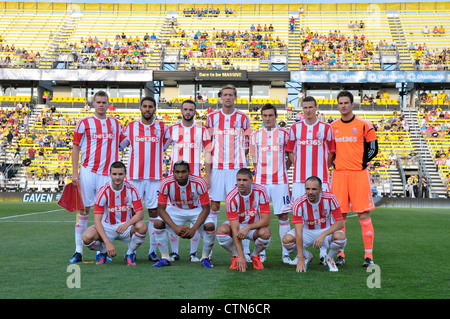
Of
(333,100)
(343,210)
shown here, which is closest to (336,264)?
(343,210)

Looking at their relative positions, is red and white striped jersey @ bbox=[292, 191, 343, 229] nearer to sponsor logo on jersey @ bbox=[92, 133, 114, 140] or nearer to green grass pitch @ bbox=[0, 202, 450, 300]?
green grass pitch @ bbox=[0, 202, 450, 300]

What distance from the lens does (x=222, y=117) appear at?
691 centimetres

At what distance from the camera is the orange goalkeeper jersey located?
6305 millimetres

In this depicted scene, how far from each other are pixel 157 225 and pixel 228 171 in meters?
1.27

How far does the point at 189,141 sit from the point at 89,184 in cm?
141

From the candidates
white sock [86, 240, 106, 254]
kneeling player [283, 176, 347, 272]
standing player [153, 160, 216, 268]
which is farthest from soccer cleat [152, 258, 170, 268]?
kneeling player [283, 176, 347, 272]

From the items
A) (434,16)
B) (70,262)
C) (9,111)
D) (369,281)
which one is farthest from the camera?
(434,16)

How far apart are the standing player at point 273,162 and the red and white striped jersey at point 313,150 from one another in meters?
0.24

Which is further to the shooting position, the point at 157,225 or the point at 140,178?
the point at 140,178

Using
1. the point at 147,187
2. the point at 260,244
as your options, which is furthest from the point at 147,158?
the point at 260,244

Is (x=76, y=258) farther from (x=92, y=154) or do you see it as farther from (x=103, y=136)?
(x=103, y=136)

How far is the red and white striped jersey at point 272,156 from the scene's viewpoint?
267 inches

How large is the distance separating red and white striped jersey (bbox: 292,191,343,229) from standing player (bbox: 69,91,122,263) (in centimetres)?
260
